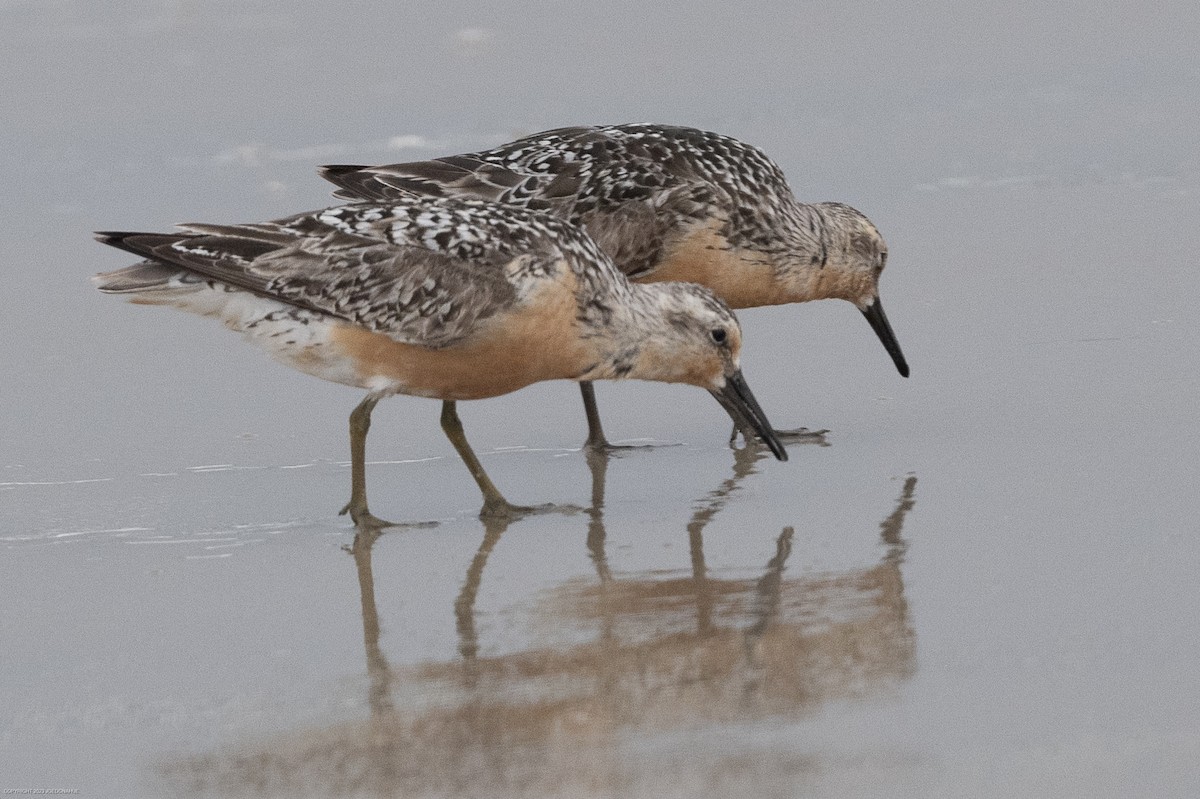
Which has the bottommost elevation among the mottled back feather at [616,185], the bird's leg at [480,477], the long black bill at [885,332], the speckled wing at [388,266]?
the bird's leg at [480,477]

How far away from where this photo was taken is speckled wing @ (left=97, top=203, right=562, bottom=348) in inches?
305

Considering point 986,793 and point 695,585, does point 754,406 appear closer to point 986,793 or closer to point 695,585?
point 695,585

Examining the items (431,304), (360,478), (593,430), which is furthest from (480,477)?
(593,430)

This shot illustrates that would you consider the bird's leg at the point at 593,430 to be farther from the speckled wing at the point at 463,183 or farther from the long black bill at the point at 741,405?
the speckled wing at the point at 463,183

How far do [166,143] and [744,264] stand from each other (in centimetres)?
649

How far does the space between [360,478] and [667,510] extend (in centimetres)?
129

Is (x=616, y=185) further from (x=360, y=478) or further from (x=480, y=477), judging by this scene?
(x=360, y=478)

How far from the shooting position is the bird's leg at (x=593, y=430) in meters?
8.75

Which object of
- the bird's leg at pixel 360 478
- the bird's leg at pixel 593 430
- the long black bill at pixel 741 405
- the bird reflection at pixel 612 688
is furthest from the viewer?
the bird's leg at pixel 593 430

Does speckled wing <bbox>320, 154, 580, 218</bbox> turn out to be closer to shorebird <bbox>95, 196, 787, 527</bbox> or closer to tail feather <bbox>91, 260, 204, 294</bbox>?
shorebird <bbox>95, 196, 787, 527</bbox>

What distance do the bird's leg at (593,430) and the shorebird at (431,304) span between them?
66 cm

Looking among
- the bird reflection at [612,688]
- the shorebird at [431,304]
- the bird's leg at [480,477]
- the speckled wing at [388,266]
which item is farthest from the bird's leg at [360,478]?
the bird reflection at [612,688]

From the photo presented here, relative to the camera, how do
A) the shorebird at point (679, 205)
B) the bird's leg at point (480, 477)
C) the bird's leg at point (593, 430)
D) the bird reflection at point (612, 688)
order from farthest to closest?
1. the shorebird at point (679, 205)
2. the bird's leg at point (593, 430)
3. the bird's leg at point (480, 477)
4. the bird reflection at point (612, 688)

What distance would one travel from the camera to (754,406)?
8086 mm
